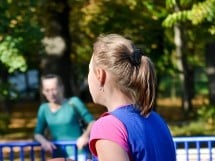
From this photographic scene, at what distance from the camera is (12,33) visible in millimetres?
9422

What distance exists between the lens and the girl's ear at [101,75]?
97.3 inches

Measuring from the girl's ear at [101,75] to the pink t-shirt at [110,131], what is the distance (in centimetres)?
13

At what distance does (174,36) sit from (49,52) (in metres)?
7.60

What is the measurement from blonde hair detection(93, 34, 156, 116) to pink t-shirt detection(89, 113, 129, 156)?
0.13 metres

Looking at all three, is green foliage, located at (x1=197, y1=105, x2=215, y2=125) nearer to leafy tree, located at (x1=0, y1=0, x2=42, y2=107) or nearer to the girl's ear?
leafy tree, located at (x1=0, y1=0, x2=42, y2=107)

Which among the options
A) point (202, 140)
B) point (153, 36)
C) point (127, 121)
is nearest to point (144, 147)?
point (127, 121)

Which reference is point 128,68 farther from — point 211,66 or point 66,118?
point 211,66

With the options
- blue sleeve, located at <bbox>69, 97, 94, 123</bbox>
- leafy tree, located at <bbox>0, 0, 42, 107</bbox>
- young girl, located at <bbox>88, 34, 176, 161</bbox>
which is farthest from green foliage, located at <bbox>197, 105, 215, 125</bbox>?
young girl, located at <bbox>88, 34, 176, 161</bbox>

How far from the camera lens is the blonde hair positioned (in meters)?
2.46

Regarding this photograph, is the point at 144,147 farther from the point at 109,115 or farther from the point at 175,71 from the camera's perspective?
the point at 175,71

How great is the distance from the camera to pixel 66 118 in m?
5.77

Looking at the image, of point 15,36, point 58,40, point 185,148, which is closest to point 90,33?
point 58,40

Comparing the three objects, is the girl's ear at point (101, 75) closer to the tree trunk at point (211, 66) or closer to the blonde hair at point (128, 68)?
the blonde hair at point (128, 68)

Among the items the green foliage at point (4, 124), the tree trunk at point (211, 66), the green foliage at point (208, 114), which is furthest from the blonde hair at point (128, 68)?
the green foliage at point (4, 124)
